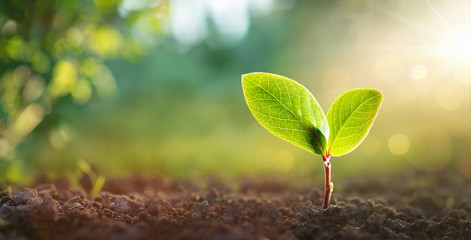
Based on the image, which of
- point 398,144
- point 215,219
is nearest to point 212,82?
point 398,144

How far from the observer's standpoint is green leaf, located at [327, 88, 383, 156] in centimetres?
96

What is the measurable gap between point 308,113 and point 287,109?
0.06 metres

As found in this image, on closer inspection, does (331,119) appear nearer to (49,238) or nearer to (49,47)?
(49,238)

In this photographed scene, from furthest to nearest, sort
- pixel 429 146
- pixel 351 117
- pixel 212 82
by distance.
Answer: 1. pixel 212 82
2. pixel 429 146
3. pixel 351 117

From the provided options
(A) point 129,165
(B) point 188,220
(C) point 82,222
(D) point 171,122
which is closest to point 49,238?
(C) point 82,222

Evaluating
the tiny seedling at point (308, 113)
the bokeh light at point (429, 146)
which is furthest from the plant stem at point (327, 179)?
the bokeh light at point (429, 146)

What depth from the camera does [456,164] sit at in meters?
3.27

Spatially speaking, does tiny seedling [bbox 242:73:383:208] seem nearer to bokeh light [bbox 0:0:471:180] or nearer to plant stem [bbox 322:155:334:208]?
plant stem [bbox 322:155:334:208]

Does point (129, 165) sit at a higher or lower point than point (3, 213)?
higher

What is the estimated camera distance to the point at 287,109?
101cm

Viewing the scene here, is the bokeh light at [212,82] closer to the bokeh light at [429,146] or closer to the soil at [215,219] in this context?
the bokeh light at [429,146]

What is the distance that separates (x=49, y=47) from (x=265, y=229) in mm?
1804

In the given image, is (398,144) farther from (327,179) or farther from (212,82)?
(327,179)

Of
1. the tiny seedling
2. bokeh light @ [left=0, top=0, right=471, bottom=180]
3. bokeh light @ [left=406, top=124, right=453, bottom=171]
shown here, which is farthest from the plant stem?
bokeh light @ [left=406, top=124, right=453, bottom=171]
